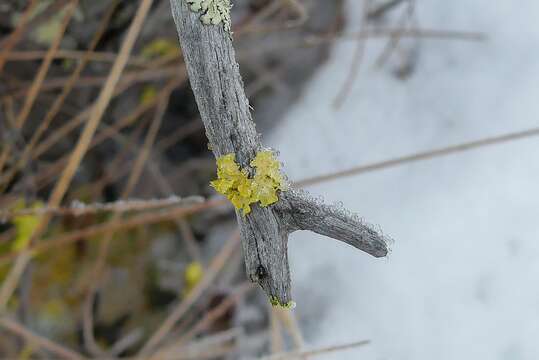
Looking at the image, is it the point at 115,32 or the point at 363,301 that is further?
the point at 115,32

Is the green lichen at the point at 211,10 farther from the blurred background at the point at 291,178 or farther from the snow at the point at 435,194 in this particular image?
the snow at the point at 435,194

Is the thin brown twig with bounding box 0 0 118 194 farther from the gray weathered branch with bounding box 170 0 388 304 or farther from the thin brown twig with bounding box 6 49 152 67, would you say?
the gray weathered branch with bounding box 170 0 388 304

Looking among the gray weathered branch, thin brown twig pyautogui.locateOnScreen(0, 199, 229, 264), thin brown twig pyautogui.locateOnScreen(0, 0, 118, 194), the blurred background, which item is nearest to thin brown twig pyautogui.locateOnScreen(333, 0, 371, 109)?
the blurred background

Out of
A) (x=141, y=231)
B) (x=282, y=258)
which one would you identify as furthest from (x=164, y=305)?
(x=282, y=258)

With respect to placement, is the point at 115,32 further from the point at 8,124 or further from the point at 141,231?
the point at 141,231

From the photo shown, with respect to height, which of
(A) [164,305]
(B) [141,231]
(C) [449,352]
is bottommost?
(C) [449,352]

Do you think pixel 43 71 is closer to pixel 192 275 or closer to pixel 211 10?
pixel 192 275
